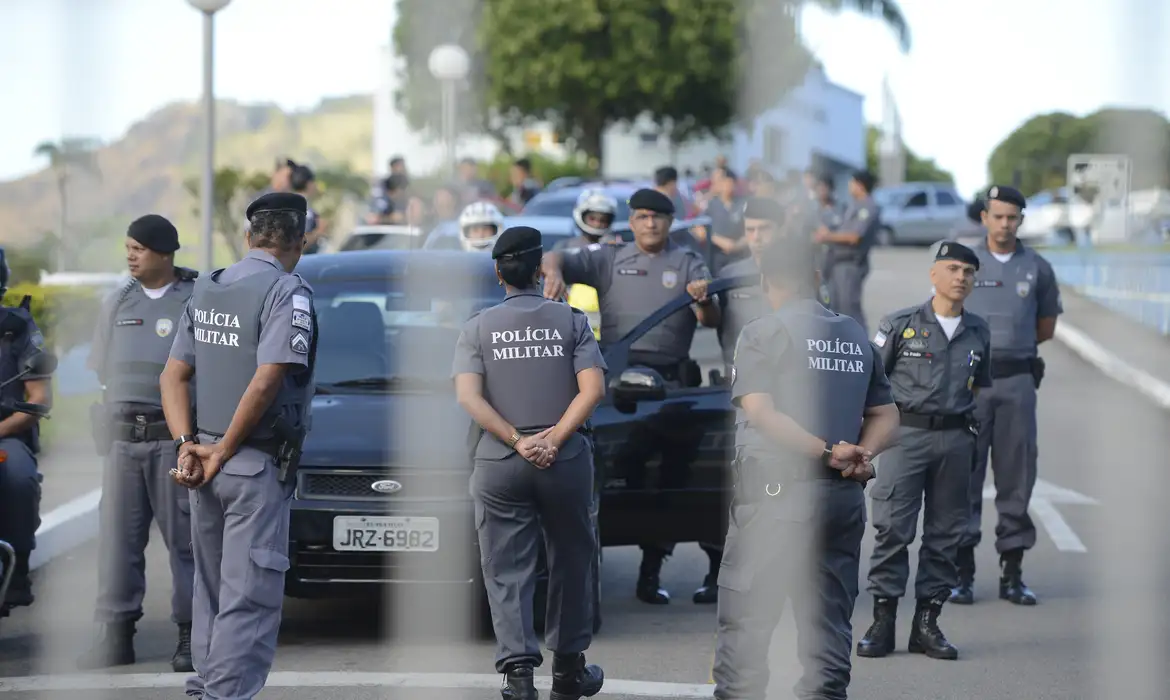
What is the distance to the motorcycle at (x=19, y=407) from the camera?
5732 millimetres

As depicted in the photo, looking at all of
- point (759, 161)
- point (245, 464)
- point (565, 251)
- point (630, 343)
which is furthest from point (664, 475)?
point (759, 161)

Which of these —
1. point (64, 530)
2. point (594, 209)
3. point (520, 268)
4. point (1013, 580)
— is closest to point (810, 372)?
point (520, 268)

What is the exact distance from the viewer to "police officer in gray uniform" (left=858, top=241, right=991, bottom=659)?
6.43 metres

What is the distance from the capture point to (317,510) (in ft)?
20.3

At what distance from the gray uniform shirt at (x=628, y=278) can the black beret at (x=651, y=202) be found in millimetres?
177

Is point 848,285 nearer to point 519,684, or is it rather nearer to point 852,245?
point 852,245

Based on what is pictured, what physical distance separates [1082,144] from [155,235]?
3.96 meters

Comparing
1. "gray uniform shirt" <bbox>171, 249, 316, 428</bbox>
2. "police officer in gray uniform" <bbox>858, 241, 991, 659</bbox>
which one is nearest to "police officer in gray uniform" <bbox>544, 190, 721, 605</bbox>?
"police officer in gray uniform" <bbox>858, 241, 991, 659</bbox>

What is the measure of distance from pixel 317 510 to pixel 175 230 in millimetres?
1131

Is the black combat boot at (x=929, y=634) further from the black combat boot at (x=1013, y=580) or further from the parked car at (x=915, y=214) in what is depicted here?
the parked car at (x=915, y=214)

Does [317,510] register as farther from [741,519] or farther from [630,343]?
[741,519]

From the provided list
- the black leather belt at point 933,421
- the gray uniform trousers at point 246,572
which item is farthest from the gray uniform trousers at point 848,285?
the gray uniform trousers at point 246,572

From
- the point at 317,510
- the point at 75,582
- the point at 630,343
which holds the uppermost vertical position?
the point at 630,343

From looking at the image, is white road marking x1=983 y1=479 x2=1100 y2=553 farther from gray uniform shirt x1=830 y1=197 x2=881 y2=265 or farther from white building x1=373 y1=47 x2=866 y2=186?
white building x1=373 y1=47 x2=866 y2=186
